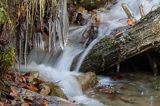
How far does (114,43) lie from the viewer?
675 cm

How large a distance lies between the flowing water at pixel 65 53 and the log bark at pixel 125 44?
27 centimetres

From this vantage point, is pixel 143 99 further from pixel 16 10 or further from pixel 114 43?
pixel 16 10

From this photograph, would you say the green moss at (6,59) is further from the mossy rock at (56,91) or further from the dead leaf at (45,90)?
the mossy rock at (56,91)

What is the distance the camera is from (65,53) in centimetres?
730

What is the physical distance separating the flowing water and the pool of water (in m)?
0.21

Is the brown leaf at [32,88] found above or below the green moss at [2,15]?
below

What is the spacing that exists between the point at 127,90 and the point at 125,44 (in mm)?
777

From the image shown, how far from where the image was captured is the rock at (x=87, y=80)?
20.9 ft

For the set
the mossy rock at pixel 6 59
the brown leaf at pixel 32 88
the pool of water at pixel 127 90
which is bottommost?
the pool of water at pixel 127 90

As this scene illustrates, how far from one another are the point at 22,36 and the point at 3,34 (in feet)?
3.17

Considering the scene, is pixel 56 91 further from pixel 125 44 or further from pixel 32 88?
pixel 125 44

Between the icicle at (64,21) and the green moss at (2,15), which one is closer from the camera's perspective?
the green moss at (2,15)

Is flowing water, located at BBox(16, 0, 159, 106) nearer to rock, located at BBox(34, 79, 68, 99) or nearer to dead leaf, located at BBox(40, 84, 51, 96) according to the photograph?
rock, located at BBox(34, 79, 68, 99)

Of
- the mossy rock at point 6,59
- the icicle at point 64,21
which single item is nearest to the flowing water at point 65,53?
the icicle at point 64,21
